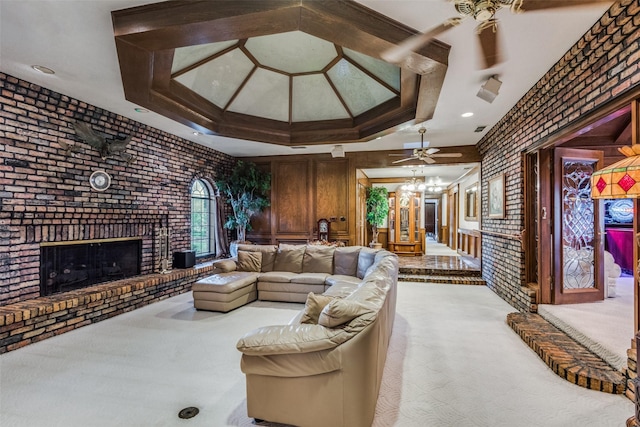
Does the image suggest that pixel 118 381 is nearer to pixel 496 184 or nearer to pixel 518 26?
pixel 518 26

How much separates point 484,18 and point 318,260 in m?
3.82

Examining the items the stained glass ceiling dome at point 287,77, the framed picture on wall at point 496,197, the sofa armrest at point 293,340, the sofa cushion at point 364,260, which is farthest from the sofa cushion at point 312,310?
the framed picture on wall at point 496,197

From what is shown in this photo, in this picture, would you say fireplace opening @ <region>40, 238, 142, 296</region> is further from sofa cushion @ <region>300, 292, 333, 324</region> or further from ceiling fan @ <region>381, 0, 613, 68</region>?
ceiling fan @ <region>381, 0, 613, 68</region>

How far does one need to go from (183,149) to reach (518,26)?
531cm

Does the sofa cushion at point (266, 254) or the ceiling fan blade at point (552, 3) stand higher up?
the ceiling fan blade at point (552, 3)

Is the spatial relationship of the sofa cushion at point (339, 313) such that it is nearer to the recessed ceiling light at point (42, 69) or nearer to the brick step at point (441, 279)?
the recessed ceiling light at point (42, 69)

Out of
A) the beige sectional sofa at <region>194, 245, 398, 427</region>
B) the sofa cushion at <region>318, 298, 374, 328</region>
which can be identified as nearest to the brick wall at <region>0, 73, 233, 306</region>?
the beige sectional sofa at <region>194, 245, 398, 427</region>

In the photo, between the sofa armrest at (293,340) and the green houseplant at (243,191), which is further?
the green houseplant at (243,191)

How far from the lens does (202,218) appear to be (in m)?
6.53

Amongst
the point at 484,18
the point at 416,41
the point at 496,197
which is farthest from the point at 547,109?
the point at 416,41

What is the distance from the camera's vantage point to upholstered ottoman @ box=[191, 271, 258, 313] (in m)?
4.10

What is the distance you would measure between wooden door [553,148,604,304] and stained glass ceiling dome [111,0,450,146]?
1.89 meters

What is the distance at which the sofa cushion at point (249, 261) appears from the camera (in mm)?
5082

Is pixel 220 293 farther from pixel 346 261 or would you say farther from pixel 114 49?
pixel 114 49
